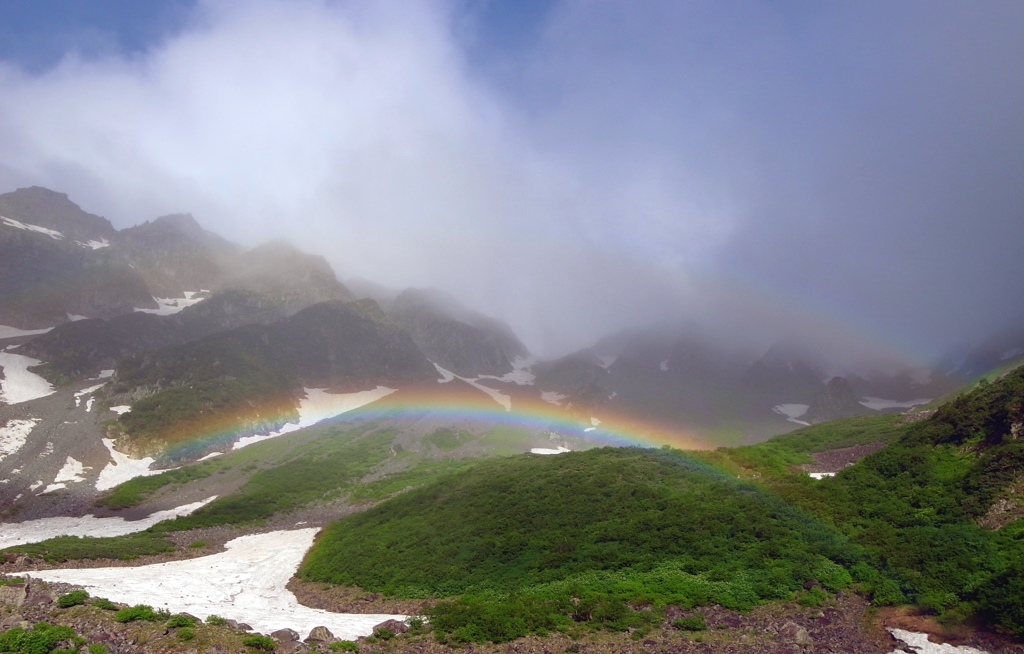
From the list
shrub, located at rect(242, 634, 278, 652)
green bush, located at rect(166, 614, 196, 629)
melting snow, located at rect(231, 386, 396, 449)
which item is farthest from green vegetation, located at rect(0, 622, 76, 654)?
melting snow, located at rect(231, 386, 396, 449)

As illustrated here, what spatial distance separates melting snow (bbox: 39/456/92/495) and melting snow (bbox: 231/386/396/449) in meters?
38.9

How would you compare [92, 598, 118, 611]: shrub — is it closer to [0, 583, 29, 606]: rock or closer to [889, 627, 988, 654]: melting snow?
[0, 583, 29, 606]: rock

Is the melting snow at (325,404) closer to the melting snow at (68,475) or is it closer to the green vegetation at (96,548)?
the melting snow at (68,475)

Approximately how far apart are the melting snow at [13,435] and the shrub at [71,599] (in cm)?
9056

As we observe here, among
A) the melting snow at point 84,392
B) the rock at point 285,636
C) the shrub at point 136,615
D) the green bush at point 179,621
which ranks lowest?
the rock at point 285,636

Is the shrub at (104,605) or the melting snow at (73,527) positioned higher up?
the shrub at (104,605)

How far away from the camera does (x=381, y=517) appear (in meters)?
45.8

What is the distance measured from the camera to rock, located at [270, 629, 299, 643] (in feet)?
59.0

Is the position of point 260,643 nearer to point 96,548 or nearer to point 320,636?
point 320,636

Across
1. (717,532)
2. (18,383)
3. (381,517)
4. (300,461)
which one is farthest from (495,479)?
(18,383)

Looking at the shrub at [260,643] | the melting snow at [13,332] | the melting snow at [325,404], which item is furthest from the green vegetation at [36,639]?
the melting snow at [13,332]

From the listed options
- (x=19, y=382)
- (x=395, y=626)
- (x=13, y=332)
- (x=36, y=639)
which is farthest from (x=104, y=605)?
(x=13, y=332)

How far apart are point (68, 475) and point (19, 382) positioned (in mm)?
60931

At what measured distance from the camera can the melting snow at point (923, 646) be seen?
1603 centimetres
